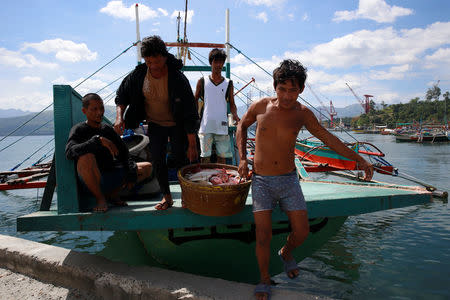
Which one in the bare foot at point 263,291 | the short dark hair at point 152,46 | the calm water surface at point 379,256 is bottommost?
the calm water surface at point 379,256

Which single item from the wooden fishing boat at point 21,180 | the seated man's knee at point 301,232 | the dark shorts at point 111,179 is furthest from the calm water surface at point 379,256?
the dark shorts at point 111,179

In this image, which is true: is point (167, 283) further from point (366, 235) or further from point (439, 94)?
point (439, 94)

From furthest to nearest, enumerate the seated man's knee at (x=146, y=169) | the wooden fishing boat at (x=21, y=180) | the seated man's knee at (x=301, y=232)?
the wooden fishing boat at (x=21, y=180)
the seated man's knee at (x=146, y=169)
the seated man's knee at (x=301, y=232)

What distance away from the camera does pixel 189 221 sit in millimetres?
2594

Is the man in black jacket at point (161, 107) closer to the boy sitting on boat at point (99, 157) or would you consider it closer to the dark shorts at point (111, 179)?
the boy sitting on boat at point (99, 157)

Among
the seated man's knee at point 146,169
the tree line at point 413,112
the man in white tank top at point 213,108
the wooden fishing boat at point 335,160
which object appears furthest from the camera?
the tree line at point 413,112

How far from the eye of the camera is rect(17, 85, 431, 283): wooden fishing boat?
2.59m

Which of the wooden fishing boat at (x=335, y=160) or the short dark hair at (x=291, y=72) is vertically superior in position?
the short dark hair at (x=291, y=72)

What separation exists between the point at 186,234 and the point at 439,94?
11529 cm

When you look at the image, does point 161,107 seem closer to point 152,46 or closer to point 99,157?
point 152,46

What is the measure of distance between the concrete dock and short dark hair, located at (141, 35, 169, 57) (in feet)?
6.38

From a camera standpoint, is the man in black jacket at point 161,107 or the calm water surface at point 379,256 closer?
the man in black jacket at point 161,107

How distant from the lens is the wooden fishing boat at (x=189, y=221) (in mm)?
2588

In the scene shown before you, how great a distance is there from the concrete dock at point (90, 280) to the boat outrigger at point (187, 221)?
1.25 feet
